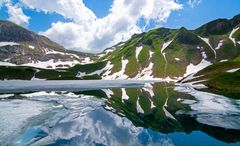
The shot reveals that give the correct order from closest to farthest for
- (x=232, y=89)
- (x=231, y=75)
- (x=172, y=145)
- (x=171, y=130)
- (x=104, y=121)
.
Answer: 1. (x=172, y=145)
2. (x=171, y=130)
3. (x=104, y=121)
4. (x=232, y=89)
5. (x=231, y=75)

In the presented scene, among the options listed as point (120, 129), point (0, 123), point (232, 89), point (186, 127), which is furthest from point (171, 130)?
point (232, 89)

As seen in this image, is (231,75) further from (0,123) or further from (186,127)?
(0,123)

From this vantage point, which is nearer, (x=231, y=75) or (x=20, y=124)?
(x=20, y=124)

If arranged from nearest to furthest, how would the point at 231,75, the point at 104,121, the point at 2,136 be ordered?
the point at 2,136 < the point at 104,121 < the point at 231,75

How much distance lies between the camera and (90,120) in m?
29.7

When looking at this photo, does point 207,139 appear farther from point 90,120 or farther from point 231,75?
point 231,75

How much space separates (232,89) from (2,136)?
2663 inches

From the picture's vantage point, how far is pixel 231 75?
88.7m

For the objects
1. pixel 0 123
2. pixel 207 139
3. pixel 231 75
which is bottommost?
pixel 207 139

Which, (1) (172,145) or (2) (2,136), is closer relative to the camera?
(1) (172,145)

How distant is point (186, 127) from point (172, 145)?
306 inches

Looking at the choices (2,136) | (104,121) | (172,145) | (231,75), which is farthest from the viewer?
(231,75)

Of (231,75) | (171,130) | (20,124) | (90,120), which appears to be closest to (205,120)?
(171,130)

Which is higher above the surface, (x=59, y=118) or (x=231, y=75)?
(x=231, y=75)
